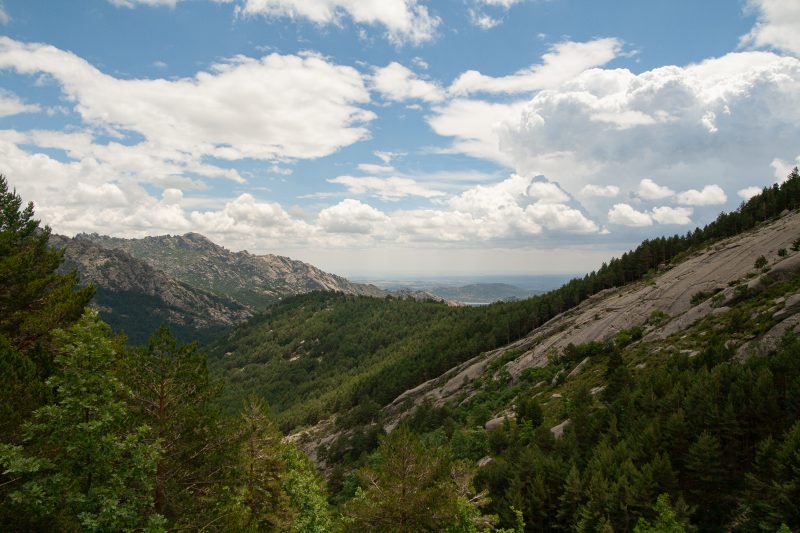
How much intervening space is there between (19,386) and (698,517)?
3912 centimetres

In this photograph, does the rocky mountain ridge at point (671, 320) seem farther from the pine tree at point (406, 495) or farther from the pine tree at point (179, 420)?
the pine tree at point (179, 420)

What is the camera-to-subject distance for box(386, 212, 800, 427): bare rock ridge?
5306cm

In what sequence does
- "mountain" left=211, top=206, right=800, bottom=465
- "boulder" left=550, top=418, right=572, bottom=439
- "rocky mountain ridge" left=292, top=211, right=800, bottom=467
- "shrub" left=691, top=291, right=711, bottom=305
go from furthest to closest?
1. "shrub" left=691, top=291, right=711, bottom=305
2. "mountain" left=211, top=206, right=800, bottom=465
3. "rocky mountain ridge" left=292, top=211, right=800, bottom=467
4. "boulder" left=550, top=418, right=572, bottom=439

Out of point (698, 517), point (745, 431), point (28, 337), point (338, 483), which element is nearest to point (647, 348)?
point (745, 431)

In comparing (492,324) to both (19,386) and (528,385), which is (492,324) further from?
(19,386)

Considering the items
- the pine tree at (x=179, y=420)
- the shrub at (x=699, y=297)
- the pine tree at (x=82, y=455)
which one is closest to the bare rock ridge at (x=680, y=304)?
the shrub at (x=699, y=297)

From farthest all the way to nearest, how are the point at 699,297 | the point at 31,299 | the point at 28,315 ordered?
1. the point at 699,297
2. the point at 31,299
3. the point at 28,315

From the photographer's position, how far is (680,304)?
65438 millimetres

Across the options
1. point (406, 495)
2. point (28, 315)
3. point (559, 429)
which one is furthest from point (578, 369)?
point (28, 315)

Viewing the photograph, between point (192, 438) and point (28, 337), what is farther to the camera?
point (28, 337)

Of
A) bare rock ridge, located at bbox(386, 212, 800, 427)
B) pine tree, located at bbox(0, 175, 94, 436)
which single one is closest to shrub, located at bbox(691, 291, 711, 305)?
bare rock ridge, located at bbox(386, 212, 800, 427)

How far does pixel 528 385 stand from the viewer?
70250 mm

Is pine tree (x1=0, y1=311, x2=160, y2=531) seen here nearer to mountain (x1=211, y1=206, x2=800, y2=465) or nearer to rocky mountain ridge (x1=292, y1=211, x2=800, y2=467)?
rocky mountain ridge (x1=292, y1=211, x2=800, y2=467)

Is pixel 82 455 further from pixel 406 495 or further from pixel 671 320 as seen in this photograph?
pixel 671 320
